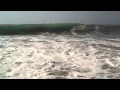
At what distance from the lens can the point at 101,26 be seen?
918 centimetres

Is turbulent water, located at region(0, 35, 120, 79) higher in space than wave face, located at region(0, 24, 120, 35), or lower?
lower

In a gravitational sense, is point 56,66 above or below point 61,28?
below

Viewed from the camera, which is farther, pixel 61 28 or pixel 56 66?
pixel 61 28

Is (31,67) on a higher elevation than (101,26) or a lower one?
lower

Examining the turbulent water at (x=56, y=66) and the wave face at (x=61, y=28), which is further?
the wave face at (x=61, y=28)

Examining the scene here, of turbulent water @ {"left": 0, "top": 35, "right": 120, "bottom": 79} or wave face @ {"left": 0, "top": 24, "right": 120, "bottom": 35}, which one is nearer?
turbulent water @ {"left": 0, "top": 35, "right": 120, "bottom": 79}

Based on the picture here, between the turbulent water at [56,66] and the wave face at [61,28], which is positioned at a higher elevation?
the wave face at [61,28]
